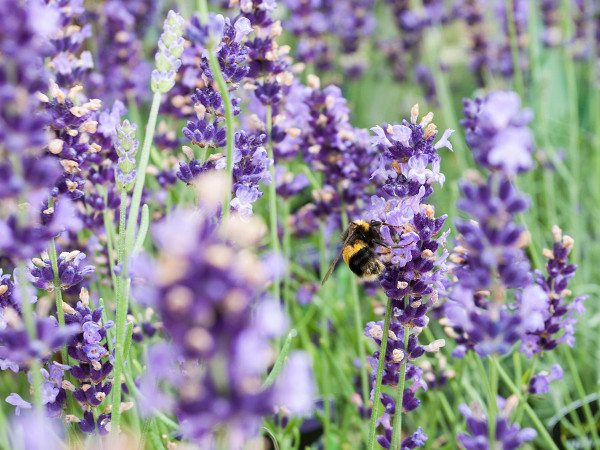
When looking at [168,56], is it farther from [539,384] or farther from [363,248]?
[539,384]

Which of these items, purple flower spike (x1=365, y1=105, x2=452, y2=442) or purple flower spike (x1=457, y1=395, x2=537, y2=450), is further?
purple flower spike (x1=365, y1=105, x2=452, y2=442)

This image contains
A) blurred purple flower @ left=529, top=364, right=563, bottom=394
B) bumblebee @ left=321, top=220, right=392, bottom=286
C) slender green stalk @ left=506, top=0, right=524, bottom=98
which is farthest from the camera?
slender green stalk @ left=506, top=0, right=524, bottom=98

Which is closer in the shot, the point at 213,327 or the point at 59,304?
the point at 213,327

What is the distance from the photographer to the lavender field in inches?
20.1

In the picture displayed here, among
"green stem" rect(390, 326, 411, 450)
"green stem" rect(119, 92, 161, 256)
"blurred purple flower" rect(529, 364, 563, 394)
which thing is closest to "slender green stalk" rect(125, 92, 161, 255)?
"green stem" rect(119, 92, 161, 256)

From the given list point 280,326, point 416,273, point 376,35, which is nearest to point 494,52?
point 376,35

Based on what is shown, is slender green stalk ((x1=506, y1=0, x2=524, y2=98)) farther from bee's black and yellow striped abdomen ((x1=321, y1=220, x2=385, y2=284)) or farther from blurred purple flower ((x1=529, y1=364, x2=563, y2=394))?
blurred purple flower ((x1=529, y1=364, x2=563, y2=394))

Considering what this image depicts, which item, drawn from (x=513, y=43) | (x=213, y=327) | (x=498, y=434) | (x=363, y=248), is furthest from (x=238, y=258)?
(x=513, y=43)

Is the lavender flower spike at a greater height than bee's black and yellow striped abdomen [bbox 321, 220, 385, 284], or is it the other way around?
the lavender flower spike

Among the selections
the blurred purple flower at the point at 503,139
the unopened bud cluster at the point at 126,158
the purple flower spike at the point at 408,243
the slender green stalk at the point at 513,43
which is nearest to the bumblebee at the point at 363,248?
the purple flower spike at the point at 408,243

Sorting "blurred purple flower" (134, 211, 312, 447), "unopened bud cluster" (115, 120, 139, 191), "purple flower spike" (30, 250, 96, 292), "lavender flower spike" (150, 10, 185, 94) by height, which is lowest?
"blurred purple flower" (134, 211, 312, 447)

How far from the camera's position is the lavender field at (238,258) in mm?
512

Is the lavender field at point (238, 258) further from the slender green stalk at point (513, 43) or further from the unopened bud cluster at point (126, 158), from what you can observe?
the slender green stalk at point (513, 43)

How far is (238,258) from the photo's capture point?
1.75 feet
